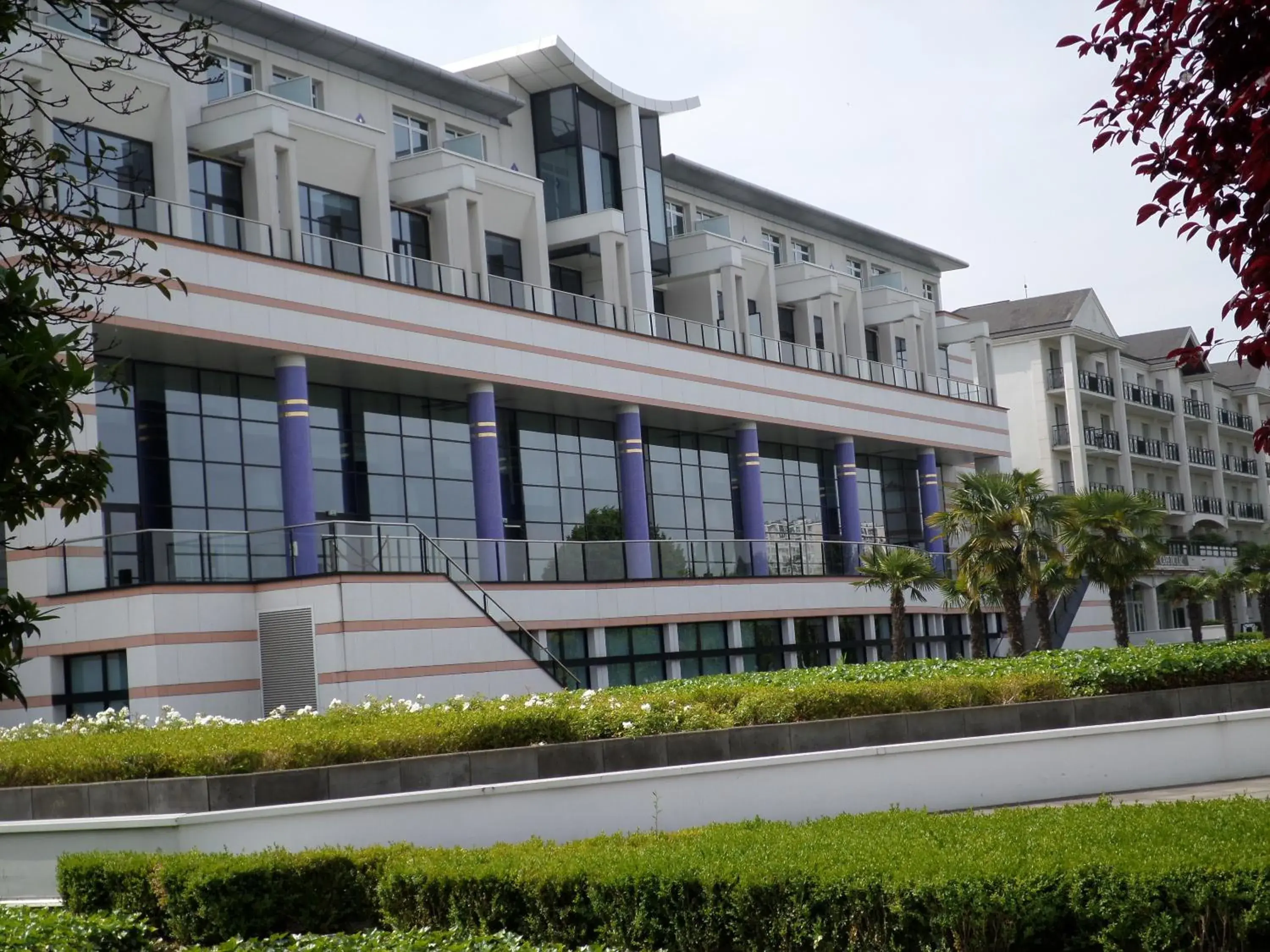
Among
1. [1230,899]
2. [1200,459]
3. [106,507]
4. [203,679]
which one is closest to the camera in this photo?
[1230,899]

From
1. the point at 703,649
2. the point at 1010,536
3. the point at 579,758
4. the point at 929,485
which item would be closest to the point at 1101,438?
the point at 929,485

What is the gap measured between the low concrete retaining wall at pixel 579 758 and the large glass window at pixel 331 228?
18413 mm

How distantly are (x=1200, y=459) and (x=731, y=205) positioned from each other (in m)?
41.7

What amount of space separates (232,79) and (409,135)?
222 inches

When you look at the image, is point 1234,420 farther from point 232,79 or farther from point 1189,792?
point 1189,792

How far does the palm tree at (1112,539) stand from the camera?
3772 cm

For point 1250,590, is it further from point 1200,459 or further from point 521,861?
point 521,861

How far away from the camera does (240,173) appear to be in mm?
32531

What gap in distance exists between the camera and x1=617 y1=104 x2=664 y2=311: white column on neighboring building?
4159 centimetres

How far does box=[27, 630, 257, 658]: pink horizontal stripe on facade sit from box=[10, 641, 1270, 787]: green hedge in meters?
7.11

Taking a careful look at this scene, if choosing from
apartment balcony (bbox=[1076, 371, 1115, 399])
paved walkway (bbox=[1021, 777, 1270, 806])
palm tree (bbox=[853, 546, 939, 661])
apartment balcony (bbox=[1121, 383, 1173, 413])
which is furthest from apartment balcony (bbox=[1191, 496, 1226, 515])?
paved walkway (bbox=[1021, 777, 1270, 806])

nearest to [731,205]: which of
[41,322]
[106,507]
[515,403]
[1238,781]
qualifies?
[515,403]

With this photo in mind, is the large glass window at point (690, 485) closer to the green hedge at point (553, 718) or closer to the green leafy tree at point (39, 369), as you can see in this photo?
the green hedge at point (553, 718)

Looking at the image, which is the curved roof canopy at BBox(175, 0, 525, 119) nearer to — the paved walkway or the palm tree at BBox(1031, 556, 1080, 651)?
the palm tree at BBox(1031, 556, 1080, 651)
